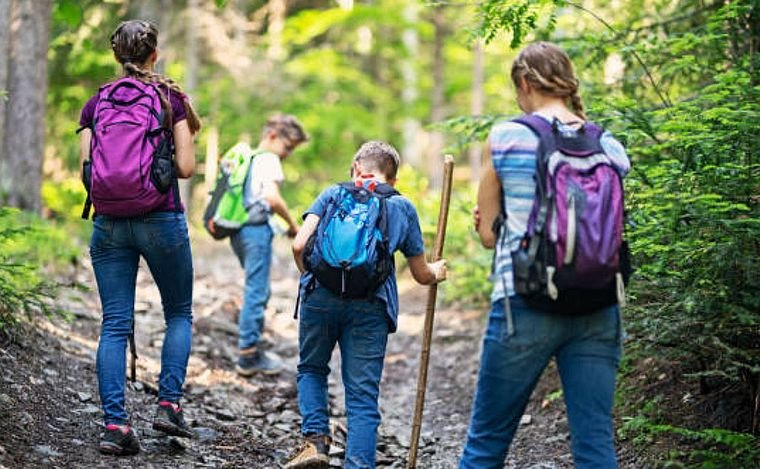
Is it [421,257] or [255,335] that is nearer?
[421,257]

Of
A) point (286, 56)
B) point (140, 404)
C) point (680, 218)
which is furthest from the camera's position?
point (286, 56)

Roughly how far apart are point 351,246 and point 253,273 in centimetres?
350

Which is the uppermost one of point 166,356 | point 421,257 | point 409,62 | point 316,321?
point 409,62

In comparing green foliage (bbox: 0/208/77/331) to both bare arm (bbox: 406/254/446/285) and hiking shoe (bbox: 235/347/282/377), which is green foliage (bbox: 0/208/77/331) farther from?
bare arm (bbox: 406/254/446/285)

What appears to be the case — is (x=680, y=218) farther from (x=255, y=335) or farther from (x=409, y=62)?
(x=409, y=62)

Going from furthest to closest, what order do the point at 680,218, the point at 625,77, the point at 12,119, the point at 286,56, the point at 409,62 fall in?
the point at 286,56
the point at 409,62
the point at 12,119
the point at 625,77
the point at 680,218

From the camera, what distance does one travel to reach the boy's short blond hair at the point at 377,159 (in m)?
4.90

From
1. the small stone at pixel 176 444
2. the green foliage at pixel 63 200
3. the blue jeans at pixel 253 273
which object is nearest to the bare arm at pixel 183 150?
the small stone at pixel 176 444

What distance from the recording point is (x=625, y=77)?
316 inches

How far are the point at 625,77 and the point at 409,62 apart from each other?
1393 centimetres

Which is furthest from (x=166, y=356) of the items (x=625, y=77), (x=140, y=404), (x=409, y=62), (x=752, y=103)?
(x=409, y=62)

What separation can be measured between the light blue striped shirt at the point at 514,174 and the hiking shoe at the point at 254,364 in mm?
4733

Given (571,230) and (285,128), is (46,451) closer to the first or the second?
(571,230)

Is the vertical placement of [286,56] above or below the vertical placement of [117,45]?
above
